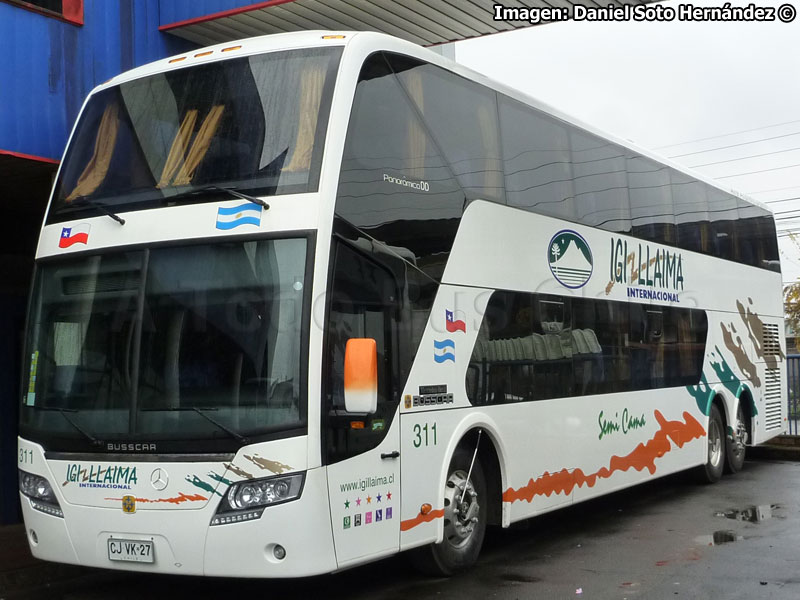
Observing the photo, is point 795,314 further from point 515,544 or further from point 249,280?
point 249,280

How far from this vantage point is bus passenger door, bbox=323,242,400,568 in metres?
6.70

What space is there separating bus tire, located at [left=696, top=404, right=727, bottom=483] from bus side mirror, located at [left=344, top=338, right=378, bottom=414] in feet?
28.9

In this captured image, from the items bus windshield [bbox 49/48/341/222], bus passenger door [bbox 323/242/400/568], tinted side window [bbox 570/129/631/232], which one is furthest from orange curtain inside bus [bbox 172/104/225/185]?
tinted side window [bbox 570/129/631/232]

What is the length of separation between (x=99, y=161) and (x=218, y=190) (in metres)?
1.40

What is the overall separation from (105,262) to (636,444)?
6739 millimetres

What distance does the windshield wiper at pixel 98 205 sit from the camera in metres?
7.30

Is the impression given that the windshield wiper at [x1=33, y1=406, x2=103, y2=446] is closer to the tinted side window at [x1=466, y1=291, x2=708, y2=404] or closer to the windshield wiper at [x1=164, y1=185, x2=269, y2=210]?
the windshield wiper at [x1=164, y1=185, x2=269, y2=210]

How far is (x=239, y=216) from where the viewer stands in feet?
22.5

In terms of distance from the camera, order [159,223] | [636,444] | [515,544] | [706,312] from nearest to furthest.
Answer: [159,223] → [515,544] → [636,444] → [706,312]

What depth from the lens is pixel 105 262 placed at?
7301 mm

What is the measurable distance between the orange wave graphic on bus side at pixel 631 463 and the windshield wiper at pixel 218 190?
3636 millimetres

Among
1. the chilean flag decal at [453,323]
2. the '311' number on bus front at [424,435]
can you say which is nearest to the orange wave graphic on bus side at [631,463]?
the '311' number on bus front at [424,435]

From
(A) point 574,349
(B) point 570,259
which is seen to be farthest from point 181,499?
(B) point 570,259

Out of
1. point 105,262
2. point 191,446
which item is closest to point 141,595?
point 191,446
